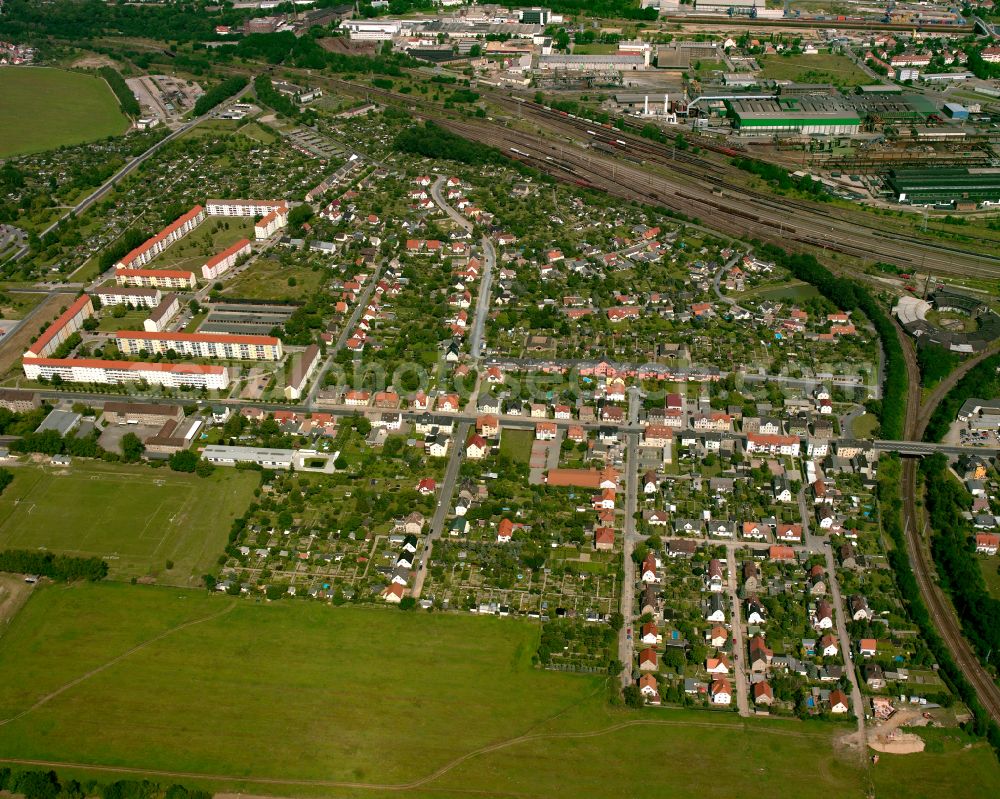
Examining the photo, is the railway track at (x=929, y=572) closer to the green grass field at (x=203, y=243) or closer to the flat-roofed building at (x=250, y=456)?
the flat-roofed building at (x=250, y=456)

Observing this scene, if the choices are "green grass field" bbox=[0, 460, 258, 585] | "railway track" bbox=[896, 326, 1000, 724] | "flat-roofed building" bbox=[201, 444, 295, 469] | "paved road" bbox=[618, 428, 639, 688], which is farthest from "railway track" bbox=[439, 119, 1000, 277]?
"green grass field" bbox=[0, 460, 258, 585]

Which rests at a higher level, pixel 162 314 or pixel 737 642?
pixel 162 314

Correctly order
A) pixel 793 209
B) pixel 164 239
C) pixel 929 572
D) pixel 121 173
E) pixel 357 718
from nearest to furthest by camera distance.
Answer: pixel 357 718 < pixel 929 572 < pixel 164 239 < pixel 793 209 < pixel 121 173

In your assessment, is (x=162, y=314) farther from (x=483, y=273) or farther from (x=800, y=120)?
(x=800, y=120)

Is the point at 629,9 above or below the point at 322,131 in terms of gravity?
above

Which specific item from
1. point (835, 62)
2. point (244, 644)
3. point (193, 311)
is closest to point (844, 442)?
point (244, 644)

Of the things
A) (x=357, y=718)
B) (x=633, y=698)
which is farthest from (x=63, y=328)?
(x=633, y=698)

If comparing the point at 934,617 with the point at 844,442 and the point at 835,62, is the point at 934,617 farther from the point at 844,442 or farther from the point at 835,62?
the point at 835,62
